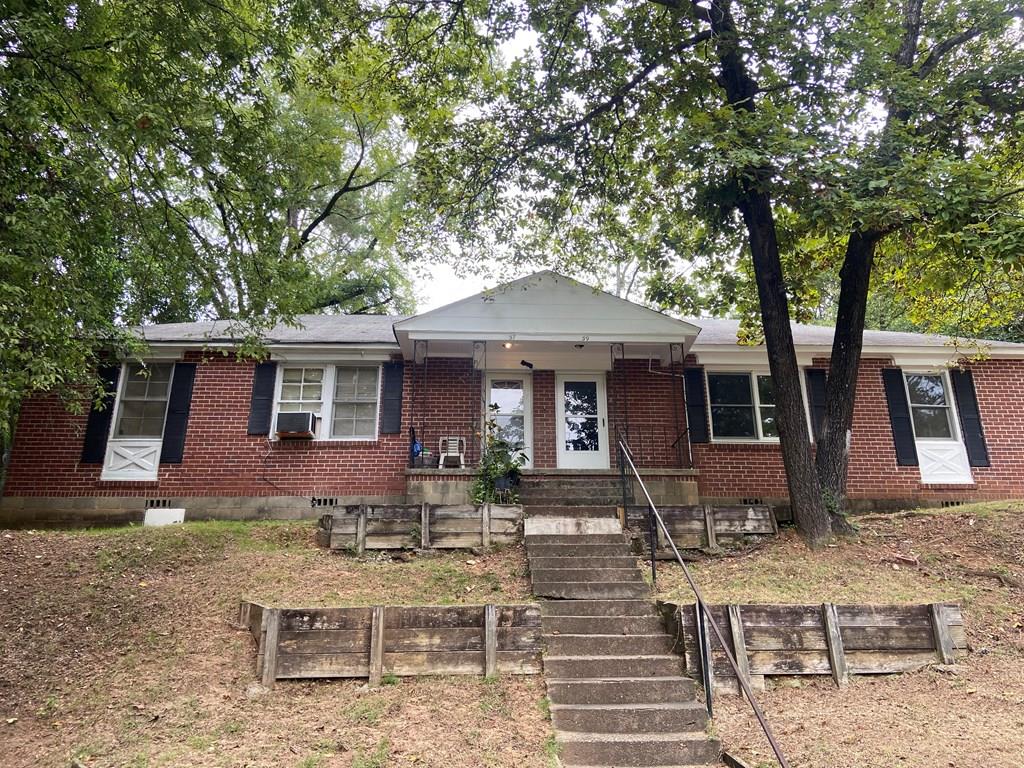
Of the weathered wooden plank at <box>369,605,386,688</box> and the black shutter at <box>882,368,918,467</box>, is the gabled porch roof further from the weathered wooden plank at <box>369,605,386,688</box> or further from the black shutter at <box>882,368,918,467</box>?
the weathered wooden plank at <box>369,605,386,688</box>

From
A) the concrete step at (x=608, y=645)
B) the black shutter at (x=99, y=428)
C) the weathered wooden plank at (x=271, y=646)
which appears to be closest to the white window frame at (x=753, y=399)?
the concrete step at (x=608, y=645)

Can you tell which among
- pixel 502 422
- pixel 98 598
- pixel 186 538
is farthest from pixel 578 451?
pixel 98 598

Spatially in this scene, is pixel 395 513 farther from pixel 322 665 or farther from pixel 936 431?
pixel 936 431

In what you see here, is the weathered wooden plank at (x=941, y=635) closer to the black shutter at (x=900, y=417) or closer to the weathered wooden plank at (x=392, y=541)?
the weathered wooden plank at (x=392, y=541)

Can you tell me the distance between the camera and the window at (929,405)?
39.6ft

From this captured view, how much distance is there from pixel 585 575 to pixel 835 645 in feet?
8.62

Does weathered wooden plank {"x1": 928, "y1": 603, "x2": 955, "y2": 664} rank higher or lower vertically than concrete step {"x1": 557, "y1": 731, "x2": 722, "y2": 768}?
higher

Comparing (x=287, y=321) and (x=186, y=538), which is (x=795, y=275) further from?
(x=186, y=538)

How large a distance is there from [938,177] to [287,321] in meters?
8.00

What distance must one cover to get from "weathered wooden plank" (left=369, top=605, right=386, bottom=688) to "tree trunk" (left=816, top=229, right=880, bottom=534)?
21.3 feet

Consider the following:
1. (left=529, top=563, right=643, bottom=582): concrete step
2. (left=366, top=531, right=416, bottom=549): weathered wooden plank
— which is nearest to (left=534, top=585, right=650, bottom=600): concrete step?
(left=529, top=563, right=643, bottom=582): concrete step

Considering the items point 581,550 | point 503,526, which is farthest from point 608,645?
point 503,526

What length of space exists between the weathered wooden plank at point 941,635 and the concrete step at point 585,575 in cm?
289

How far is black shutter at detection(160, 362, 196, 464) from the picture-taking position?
11.3m
